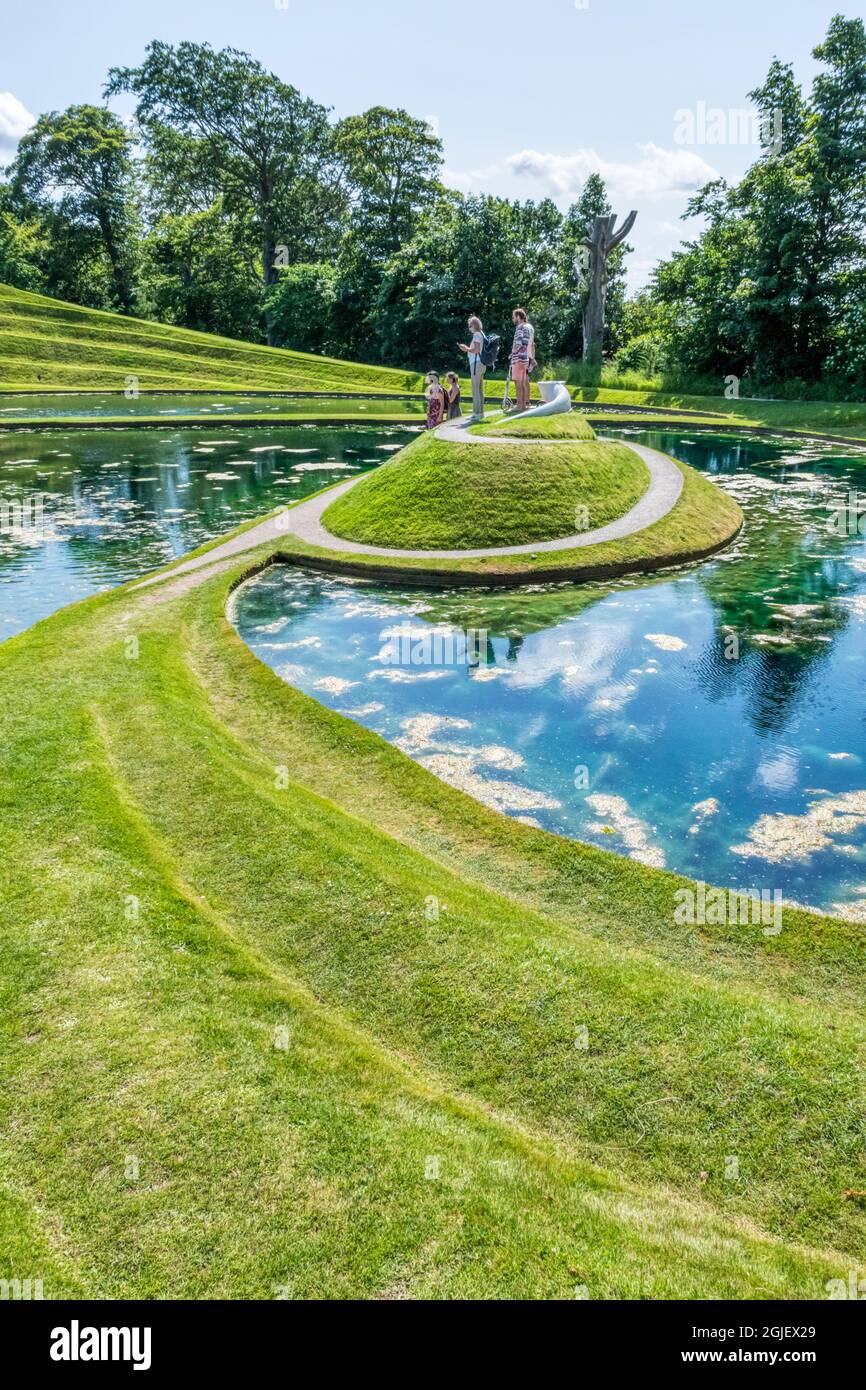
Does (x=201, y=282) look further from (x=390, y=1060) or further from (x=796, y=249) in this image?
(x=390, y=1060)

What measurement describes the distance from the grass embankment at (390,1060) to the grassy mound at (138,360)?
4724 centimetres

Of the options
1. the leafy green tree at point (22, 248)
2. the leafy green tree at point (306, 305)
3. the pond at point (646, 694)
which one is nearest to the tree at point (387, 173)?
the leafy green tree at point (306, 305)

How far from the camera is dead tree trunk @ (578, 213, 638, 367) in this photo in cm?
4838

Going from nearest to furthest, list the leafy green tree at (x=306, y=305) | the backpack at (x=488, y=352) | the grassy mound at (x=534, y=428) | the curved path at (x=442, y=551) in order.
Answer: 1. the curved path at (x=442, y=551)
2. the backpack at (x=488, y=352)
3. the grassy mound at (x=534, y=428)
4. the leafy green tree at (x=306, y=305)

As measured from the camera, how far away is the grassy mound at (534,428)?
21734 mm

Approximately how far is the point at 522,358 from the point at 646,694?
1398 centimetres

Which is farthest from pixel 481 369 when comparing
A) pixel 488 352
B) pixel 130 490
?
pixel 130 490

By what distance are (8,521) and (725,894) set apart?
20.9 m

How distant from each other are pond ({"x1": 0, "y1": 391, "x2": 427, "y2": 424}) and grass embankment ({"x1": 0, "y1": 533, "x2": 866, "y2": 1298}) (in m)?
37.5

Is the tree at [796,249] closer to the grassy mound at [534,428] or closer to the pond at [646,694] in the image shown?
the grassy mound at [534,428]

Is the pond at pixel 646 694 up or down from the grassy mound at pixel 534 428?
down
